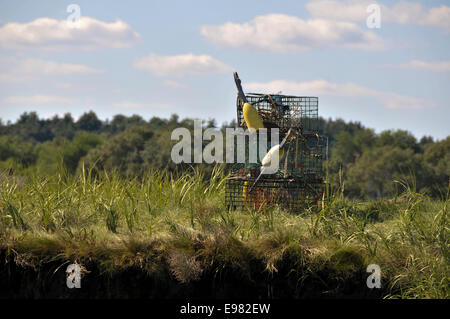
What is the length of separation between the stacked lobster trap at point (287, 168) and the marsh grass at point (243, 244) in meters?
0.29

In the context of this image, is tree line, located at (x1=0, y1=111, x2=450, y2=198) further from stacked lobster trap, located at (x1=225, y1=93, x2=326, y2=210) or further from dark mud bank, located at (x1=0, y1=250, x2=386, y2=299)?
dark mud bank, located at (x1=0, y1=250, x2=386, y2=299)

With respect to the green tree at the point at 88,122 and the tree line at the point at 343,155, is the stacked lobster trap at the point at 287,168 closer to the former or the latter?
the tree line at the point at 343,155

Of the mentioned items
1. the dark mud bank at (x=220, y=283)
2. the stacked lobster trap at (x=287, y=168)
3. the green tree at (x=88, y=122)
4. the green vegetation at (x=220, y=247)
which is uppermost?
the green tree at (x=88, y=122)

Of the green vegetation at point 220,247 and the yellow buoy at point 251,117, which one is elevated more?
the yellow buoy at point 251,117

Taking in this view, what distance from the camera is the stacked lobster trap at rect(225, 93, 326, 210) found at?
5.31 metres

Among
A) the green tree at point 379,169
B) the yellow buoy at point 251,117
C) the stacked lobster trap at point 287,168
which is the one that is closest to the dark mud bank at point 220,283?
the stacked lobster trap at point 287,168

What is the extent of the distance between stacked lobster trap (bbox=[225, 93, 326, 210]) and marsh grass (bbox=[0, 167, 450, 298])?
294 mm

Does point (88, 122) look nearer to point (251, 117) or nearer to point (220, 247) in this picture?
point (251, 117)

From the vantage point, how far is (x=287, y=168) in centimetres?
545

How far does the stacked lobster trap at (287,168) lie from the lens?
17.4ft

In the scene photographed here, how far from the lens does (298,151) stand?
5.63 meters

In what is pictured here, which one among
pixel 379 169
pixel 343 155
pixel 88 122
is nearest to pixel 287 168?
pixel 379 169

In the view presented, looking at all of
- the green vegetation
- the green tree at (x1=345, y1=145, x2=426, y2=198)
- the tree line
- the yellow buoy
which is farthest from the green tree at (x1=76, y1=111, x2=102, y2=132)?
the yellow buoy

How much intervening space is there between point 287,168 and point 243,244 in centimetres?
134
